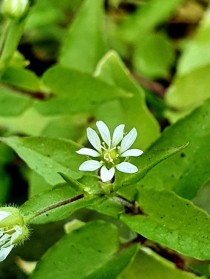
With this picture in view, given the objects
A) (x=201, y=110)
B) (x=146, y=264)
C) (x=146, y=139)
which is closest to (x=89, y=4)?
(x=146, y=139)

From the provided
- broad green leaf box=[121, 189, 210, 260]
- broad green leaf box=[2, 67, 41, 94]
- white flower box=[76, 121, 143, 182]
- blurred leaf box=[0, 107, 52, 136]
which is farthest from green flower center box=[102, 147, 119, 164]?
blurred leaf box=[0, 107, 52, 136]

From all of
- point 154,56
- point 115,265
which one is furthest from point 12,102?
point 154,56

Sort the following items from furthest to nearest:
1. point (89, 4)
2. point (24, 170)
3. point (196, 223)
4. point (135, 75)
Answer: point (135, 75)
point (24, 170)
point (89, 4)
point (196, 223)

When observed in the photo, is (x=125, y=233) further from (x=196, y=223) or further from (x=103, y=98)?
(x=196, y=223)

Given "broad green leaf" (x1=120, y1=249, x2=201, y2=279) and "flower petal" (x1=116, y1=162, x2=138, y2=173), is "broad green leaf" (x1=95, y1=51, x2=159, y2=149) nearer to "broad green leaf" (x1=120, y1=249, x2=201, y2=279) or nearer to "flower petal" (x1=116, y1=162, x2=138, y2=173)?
"broad green leaf" (x1=120, y1=249, x2=201, y2=279)

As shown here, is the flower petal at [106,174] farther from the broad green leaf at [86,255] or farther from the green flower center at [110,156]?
the broad green leaf at [86,255]

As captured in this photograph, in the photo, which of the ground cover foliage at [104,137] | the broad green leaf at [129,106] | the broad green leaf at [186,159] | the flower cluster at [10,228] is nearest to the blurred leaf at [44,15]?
the ground cover foliage at [104,137]
